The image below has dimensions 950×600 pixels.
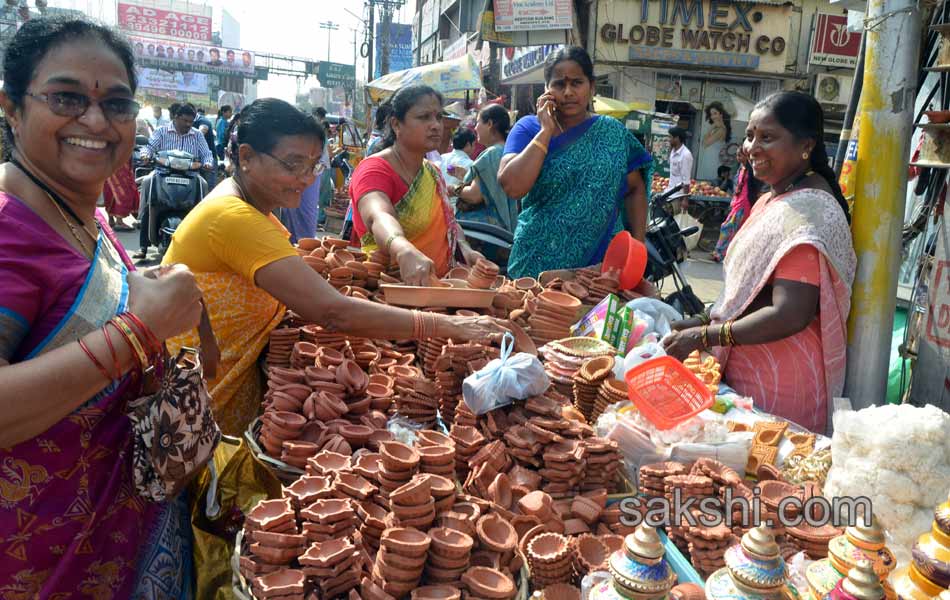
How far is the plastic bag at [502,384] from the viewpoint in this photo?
6.35 ft

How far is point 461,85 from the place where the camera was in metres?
11.2

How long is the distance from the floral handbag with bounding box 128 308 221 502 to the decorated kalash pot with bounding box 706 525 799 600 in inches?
47.8

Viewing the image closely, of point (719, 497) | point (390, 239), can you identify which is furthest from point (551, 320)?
point (719, 497)

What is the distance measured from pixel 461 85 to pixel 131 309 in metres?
10.5

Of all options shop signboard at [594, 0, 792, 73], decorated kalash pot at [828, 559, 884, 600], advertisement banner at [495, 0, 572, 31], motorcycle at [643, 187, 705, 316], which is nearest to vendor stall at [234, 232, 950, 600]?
decorated kalash pot at [828, 559, 884, 600]

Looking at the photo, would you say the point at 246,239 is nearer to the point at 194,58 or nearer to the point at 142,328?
the point at 142,328

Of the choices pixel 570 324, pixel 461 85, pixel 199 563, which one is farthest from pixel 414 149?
pixel 461 85

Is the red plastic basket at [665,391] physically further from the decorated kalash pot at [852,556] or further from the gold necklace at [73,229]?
the gold necklace at [73,229]

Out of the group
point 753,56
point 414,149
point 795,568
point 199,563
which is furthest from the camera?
point 753,56

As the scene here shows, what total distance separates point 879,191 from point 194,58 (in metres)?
58.7

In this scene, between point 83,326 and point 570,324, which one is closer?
point 83,326

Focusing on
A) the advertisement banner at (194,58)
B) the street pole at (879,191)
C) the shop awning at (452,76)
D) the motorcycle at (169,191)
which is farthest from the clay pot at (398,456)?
the advertisement banner at (194,58)

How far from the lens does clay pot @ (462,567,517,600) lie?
139 cm

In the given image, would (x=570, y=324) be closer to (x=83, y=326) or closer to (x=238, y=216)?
(x=238, y=216)
